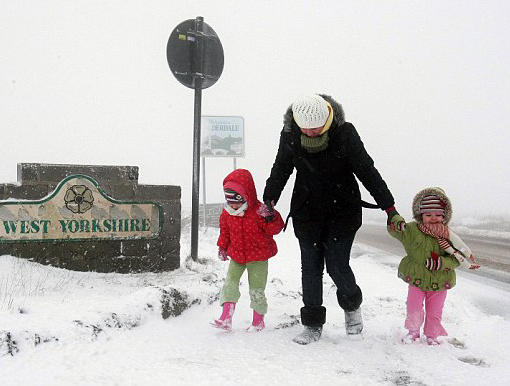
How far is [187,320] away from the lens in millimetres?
3057

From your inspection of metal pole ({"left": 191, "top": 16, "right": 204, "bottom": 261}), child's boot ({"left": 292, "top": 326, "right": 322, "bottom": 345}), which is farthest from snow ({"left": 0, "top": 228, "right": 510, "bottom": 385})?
metal pole ({"left": 191, "top": 16, "right": 204, "bottom": 261})

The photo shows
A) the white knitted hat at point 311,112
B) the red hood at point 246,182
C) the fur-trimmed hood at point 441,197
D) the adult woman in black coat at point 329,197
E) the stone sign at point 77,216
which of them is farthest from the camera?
the stone sign at point 77,216

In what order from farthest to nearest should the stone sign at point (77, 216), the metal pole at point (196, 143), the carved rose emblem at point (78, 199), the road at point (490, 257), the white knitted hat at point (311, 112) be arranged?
1. the road at point (490, 257)
2. the metal pole at point (196, 143)
3. the carved rose emblem at point (78, 199)
4. the stone sign at point (77, 216)
5. the white knitted hat at point (311, 112)

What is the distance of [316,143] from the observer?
2.70 metres

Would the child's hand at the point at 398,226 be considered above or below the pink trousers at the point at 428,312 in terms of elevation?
above

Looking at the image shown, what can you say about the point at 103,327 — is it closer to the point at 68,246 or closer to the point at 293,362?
the point at 293,362

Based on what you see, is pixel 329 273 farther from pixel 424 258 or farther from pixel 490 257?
pixel 490 257

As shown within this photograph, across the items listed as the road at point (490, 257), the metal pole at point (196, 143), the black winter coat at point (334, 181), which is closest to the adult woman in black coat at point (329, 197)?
the black winter coat at point (334, 181)

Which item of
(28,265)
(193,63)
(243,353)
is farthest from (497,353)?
(193,63)

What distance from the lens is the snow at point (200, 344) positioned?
200 centimetres

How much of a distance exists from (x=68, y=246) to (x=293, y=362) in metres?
2.94

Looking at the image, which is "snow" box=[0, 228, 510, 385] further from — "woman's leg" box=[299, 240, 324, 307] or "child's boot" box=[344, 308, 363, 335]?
"woman's leg" box=[299, 240, 324, 307]

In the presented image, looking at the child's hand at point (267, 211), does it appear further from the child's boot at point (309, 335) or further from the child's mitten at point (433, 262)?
the child's mitten at point (433, 262)

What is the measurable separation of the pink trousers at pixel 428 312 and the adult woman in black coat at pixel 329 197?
0.36 m
